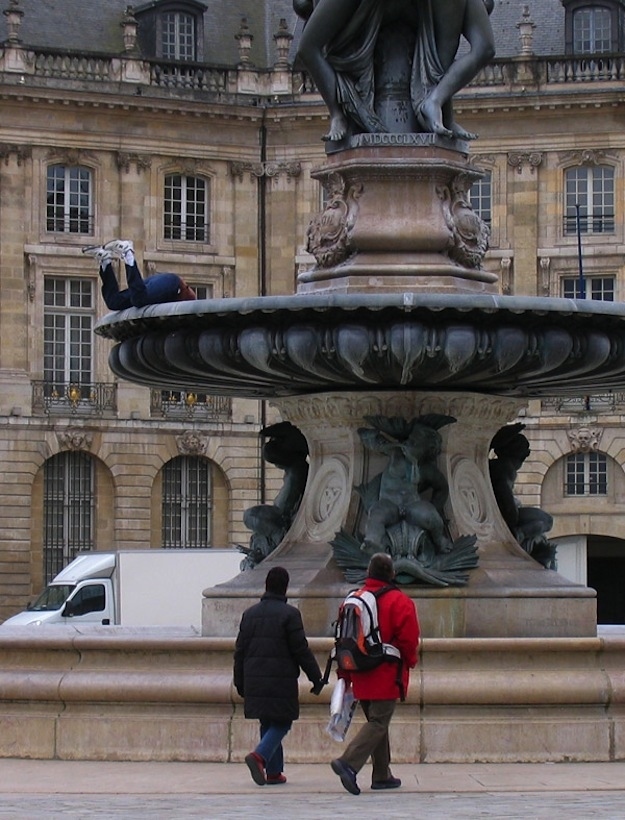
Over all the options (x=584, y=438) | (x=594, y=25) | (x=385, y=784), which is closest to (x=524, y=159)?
(x=594, y=25)

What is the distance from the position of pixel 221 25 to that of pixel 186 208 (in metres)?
5.28

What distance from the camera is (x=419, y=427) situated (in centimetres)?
1670

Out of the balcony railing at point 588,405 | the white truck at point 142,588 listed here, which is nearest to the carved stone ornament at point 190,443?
the balcony railing at point 588,405

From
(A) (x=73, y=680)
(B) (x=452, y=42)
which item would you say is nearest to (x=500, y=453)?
(B) (x=452, y=42)

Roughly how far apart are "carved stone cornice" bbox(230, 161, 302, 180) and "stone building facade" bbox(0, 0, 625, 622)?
5 cm

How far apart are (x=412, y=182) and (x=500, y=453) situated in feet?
7.52

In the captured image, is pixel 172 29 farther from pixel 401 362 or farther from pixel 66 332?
pixel 401 362

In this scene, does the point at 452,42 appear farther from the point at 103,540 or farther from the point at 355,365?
the point at 103,540

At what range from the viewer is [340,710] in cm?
1371

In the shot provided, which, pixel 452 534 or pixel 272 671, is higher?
pixel 452 534

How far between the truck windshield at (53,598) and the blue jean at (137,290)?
27128mm

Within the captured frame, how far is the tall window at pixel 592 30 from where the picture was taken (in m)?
59.6

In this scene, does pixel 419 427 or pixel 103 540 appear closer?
pixel 419 427

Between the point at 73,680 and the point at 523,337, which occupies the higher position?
the point at 523,337
